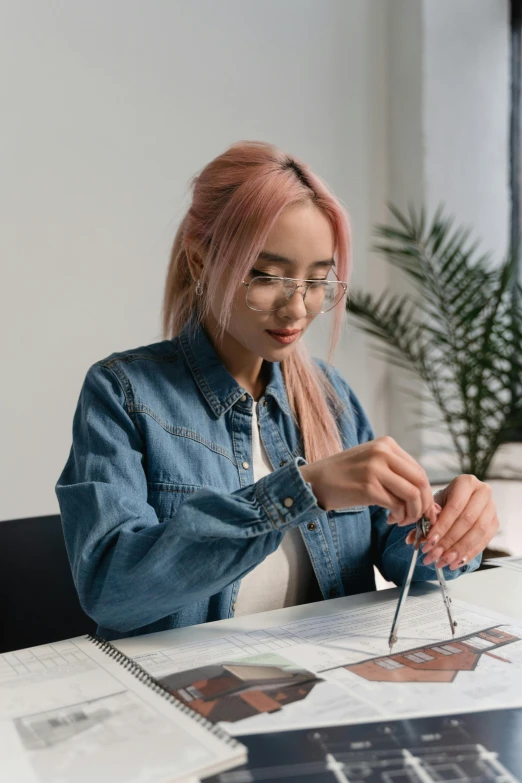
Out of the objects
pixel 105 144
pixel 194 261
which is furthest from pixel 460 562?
pixel 105 144

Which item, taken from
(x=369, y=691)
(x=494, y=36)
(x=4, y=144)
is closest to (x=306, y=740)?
(x=369, y=691)

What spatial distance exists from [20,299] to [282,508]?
1752 millimetres

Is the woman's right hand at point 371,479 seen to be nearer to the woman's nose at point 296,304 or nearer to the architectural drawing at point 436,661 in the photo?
the architectural drawing at point 436,661

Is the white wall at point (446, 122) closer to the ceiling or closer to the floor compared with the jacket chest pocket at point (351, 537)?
→ closer to the ceiling

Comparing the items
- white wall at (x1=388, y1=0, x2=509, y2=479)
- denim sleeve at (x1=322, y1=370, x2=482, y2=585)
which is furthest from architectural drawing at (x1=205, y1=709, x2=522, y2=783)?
white wall at (x1=388, y1=0, x2=509, y2=479)

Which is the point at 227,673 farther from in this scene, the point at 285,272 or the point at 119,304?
the point at 119,304

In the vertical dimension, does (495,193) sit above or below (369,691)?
above

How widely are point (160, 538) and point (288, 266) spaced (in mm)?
468

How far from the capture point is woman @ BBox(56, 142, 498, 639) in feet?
3.11

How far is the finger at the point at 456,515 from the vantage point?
3.39 feet

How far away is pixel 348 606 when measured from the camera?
111cm

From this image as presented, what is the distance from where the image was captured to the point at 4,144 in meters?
2.40

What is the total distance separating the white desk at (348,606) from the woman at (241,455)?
0.12ft

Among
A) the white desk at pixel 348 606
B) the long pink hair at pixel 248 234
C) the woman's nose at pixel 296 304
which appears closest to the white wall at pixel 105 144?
the long pink hair at pixel 248 234
